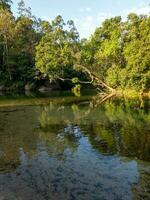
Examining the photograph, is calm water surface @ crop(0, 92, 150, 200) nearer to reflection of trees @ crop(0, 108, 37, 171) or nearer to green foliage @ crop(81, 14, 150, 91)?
reflection of trees @ crop(0, 108, 37, 171)

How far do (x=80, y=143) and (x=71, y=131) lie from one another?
426 centimetres

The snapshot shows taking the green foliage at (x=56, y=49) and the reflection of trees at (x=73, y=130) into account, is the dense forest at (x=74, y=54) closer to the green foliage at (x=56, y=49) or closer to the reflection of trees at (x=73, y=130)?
the green foliage at (x=56, y=49)

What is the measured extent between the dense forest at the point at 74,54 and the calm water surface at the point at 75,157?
790 inches

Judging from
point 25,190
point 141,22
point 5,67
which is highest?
point 141,22

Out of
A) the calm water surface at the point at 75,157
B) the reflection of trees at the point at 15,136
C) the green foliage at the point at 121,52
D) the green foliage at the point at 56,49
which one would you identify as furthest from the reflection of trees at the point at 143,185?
the green foliage at the point at 56,49

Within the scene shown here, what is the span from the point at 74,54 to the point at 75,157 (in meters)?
49.6

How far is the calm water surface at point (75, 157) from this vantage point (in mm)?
15125

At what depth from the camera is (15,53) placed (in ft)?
286

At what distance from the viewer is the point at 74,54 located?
226 ft

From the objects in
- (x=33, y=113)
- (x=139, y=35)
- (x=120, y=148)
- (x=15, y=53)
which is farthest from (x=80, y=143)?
(x=15, y=53)

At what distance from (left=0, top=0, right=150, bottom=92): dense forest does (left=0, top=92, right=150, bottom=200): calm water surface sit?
65.8ft

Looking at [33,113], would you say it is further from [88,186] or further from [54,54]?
[54,54]

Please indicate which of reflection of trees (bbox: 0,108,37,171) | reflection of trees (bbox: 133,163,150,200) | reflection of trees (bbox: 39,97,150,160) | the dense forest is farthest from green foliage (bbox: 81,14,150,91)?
reflection of trees (bbox: 133,163,150,200)

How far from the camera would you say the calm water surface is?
595 inches
